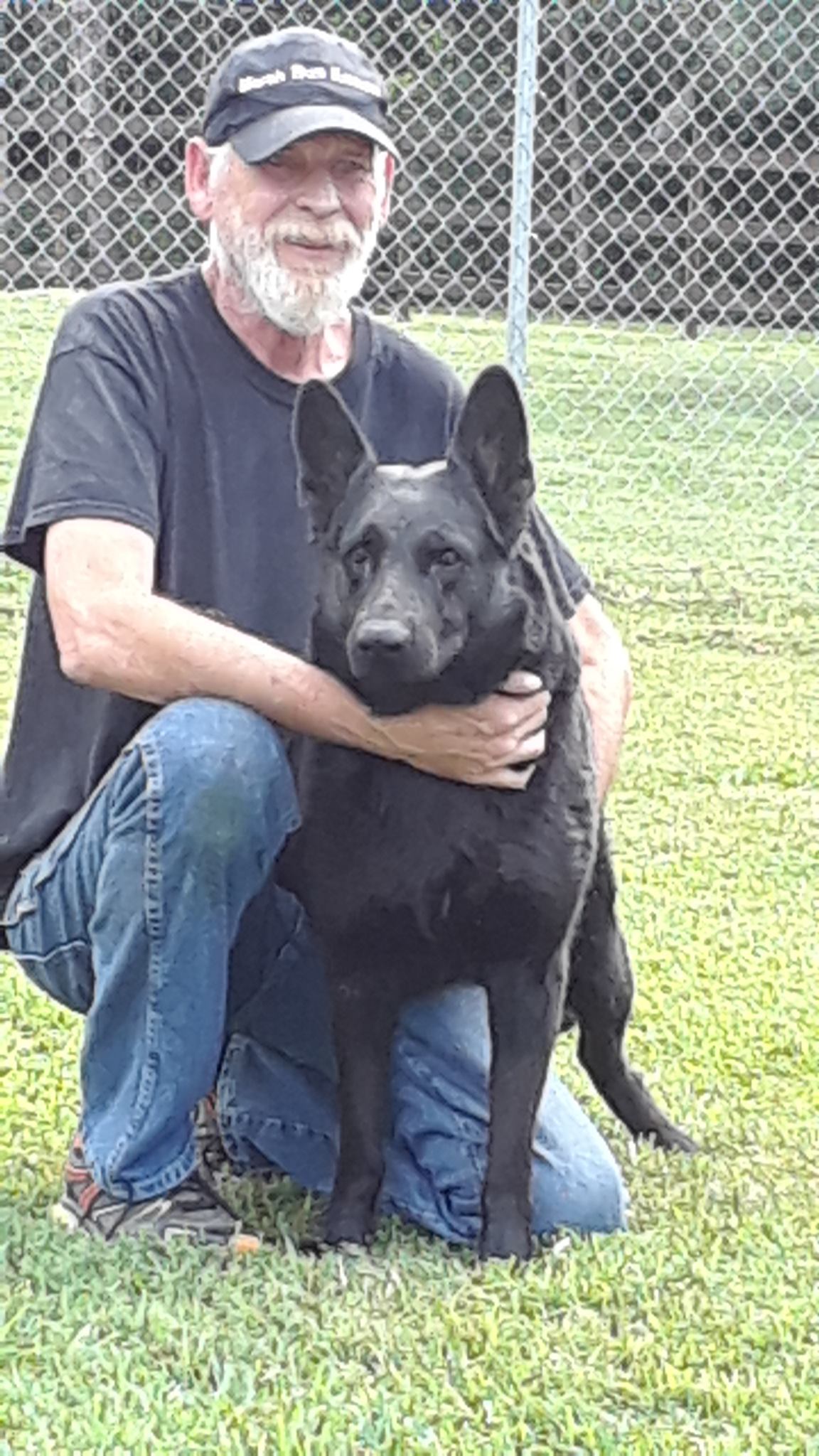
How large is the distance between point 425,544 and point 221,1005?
57cm

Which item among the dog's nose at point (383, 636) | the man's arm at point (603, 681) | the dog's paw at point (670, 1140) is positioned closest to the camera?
the dog's nose at point (383, 636)

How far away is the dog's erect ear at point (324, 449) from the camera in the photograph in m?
2.56

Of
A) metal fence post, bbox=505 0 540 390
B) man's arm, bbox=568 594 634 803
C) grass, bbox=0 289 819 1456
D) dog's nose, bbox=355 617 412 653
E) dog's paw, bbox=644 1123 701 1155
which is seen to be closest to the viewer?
grass, bbox=0 289 819 1456

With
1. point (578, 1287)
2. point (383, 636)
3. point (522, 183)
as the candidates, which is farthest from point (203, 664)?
point (522, 183)

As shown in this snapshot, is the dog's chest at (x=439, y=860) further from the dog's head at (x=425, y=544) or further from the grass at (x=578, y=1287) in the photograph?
the grass at (x=578, y=1287)

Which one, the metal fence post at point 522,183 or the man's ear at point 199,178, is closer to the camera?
the man's ear at point 199,178

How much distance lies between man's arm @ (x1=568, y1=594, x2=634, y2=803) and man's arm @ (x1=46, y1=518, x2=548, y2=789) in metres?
0.33

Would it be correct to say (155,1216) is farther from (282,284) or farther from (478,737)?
(282,284)

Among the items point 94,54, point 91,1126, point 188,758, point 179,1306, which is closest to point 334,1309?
point 179,1306

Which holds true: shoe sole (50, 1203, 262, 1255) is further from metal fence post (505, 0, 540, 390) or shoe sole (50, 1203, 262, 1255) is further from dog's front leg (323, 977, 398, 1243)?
metal fence post (505, 0, 540, 390)

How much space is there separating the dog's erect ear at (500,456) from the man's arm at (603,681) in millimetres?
427

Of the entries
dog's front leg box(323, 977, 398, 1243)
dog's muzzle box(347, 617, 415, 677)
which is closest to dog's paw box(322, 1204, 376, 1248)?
dog's front leg box(323, 977, 398, 1243)

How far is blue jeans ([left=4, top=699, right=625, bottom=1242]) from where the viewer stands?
2600 millimetres

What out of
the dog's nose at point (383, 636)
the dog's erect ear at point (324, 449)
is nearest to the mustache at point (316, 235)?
the dog's erect ear at point (324, 449)
